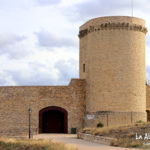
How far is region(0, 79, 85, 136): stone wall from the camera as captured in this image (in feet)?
124

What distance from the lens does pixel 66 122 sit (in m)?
38.2

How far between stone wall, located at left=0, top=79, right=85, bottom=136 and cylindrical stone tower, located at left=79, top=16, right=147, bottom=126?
4.40 feet

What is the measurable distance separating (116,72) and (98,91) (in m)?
2.58

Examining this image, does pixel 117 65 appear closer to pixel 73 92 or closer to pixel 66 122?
pixel 73 92

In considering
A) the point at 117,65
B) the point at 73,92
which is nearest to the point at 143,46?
the point at 117,65

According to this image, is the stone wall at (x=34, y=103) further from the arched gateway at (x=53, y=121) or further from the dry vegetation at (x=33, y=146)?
the dry vegetation at (x=33, y=146)

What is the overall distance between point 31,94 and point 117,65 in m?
9.41

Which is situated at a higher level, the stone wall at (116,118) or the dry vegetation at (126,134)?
the stone wall at (116,118)

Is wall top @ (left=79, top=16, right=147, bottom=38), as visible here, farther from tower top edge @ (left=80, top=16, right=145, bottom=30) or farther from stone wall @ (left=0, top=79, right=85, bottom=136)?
stone wall @ (left=0, top=79, right=85, bottom=136)

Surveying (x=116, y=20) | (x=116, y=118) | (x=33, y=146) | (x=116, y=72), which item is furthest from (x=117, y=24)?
(x=33, y=146)

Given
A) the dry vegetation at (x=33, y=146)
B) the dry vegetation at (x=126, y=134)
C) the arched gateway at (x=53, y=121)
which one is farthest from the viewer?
the arched gateway at (x=53, y=121)

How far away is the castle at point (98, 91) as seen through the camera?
118ft

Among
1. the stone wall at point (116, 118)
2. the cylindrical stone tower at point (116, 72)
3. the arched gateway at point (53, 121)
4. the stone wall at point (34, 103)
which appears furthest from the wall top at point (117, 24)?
the arched gateway at point (53, 121)

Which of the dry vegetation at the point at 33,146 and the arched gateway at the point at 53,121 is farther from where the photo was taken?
the arched gateway at the point at 53,121
